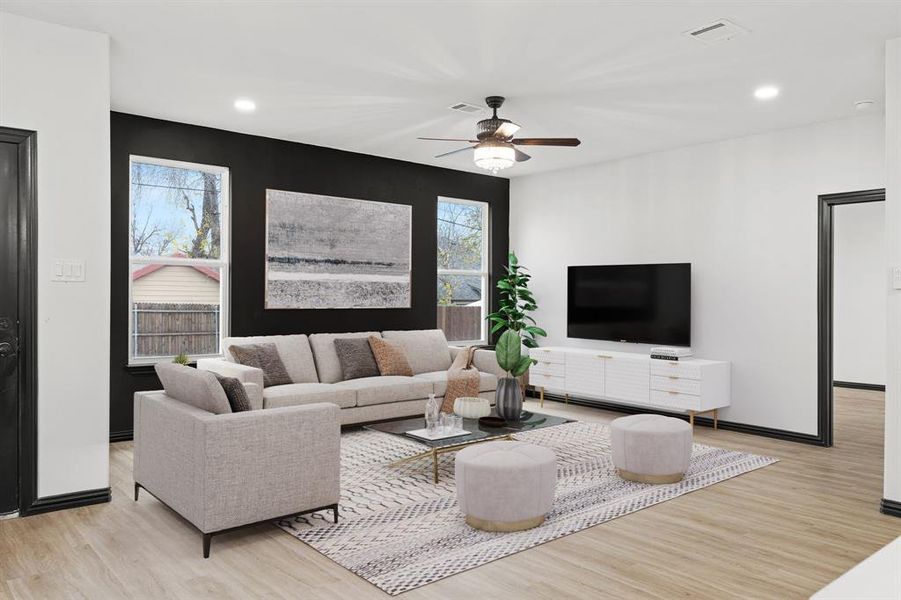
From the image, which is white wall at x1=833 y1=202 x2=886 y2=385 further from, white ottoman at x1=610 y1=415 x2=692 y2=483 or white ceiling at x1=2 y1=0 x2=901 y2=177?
white ottoman at x1=610 y1=415 x2=692 y2=483

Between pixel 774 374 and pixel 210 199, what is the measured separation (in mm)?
5367

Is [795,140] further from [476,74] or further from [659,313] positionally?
[476,74]

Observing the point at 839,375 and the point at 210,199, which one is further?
the point at 839,375

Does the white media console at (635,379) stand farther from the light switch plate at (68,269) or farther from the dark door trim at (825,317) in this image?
the light switch plate at (68,269)

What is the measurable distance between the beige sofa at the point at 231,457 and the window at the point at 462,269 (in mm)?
4474

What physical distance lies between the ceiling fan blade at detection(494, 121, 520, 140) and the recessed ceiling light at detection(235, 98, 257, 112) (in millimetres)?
1978

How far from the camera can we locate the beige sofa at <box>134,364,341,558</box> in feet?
9.96

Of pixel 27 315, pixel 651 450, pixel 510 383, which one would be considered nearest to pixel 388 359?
pixel 510 383

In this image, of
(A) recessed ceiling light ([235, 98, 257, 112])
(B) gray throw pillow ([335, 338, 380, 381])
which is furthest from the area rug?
(A) recessed ceiling light ([235, 98, 257, 112])

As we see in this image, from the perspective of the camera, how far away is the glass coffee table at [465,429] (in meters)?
4.07

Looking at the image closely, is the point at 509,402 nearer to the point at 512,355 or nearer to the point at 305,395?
the point at 512,355

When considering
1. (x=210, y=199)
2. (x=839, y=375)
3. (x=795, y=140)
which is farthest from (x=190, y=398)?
(x=839, y=375)

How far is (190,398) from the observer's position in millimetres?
3396

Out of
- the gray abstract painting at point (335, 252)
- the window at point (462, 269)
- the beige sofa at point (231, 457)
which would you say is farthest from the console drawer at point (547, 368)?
the beige sofa at point (231, 457)
